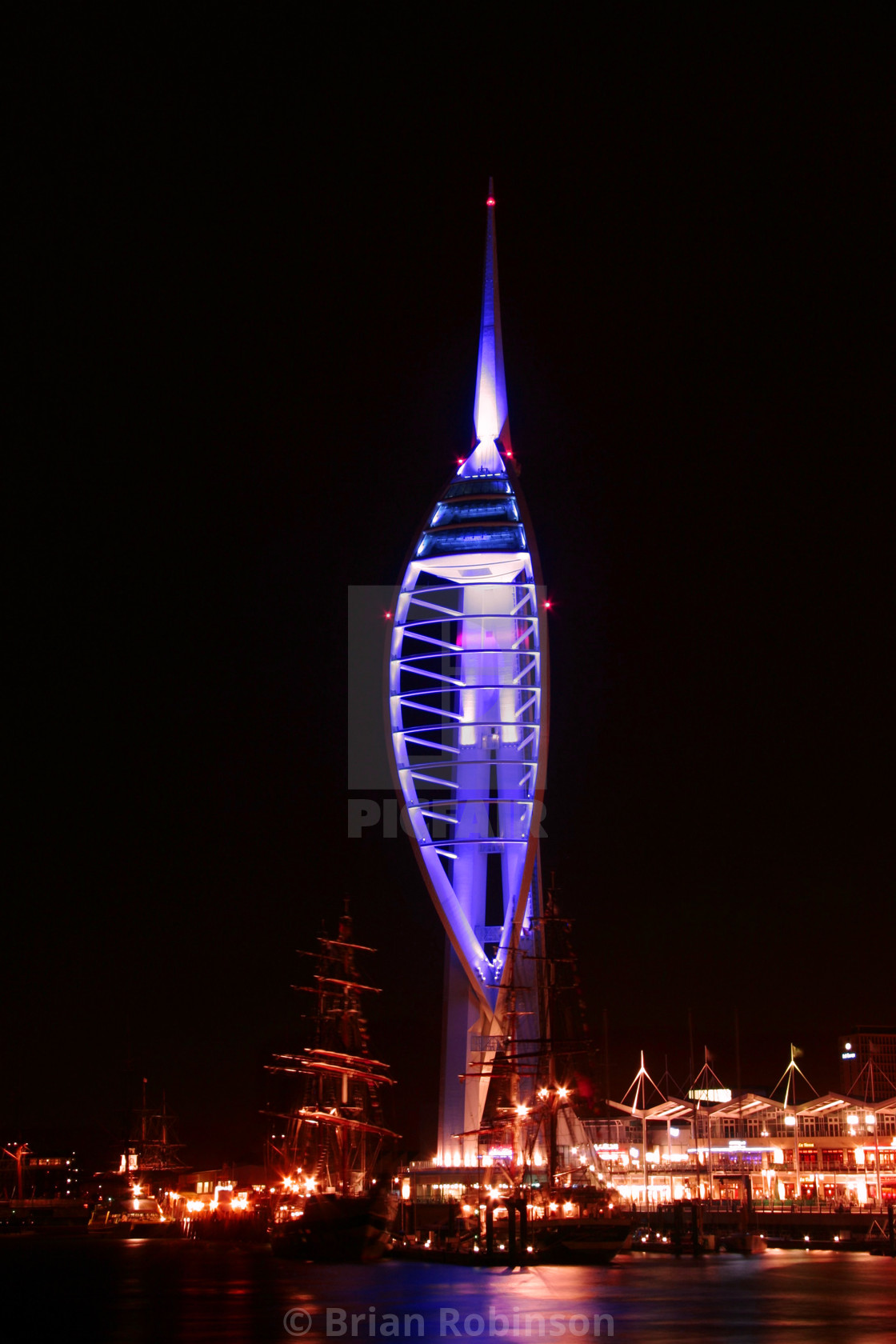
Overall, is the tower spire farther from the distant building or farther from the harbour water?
the distant building

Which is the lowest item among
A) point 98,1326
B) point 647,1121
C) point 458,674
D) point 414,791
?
point 98,1326

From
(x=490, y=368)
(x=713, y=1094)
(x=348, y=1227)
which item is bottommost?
(x=348, y=1227)

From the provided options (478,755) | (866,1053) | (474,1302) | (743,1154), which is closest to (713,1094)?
(743,1154)

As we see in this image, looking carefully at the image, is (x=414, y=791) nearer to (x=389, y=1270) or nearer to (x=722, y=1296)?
(x=389, y=1270)

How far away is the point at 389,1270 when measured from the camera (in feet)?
179

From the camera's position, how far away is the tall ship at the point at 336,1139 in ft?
202

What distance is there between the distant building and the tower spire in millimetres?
62629

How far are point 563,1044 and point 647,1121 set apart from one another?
34947 millimetres

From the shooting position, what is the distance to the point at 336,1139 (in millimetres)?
70812

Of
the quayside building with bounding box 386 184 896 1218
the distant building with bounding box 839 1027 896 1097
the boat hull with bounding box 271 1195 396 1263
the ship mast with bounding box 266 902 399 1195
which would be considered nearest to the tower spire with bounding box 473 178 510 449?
the quayside building with bounding box 386 184 896 1218

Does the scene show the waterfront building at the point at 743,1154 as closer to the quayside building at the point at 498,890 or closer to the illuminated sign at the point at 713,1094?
the quayside building at the point at 498,890

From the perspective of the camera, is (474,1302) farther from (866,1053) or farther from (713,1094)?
(866,1053)

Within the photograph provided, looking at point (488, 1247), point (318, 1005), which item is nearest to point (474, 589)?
point (318, 1005)

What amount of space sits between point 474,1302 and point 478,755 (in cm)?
3338
